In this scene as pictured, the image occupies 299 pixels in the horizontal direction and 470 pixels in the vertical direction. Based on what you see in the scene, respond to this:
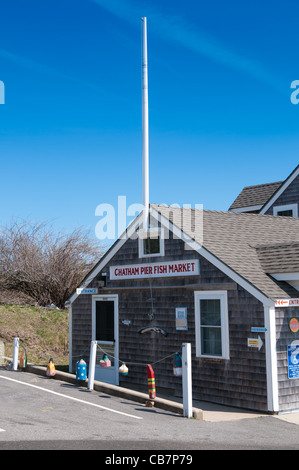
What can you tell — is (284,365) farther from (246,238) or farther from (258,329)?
(246,238)

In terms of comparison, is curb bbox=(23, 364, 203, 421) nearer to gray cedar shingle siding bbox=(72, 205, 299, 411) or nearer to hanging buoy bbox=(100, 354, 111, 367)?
hanging buoy bbox=(100, 354, 111, 367)

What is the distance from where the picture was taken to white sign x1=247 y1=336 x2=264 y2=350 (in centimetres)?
1195

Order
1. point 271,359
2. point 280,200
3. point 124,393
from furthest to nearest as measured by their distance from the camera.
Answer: point 280,200, point 124,393, point 271,359

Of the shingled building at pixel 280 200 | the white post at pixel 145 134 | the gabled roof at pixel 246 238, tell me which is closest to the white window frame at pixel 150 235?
the white post at pixel 145 134

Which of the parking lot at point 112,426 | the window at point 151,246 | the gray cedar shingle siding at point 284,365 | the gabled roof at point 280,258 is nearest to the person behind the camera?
the parking lot at point 112,426

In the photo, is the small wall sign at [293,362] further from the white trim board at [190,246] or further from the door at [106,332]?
the door at [106,332]

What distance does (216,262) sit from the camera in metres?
13.1

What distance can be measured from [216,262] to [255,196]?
45.4 feet

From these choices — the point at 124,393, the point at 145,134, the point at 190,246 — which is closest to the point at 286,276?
the point at 190,246

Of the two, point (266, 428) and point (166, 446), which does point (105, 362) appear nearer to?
point (266, 428)

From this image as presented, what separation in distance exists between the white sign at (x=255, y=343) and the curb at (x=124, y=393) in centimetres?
190

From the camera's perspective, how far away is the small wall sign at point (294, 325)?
480 inches

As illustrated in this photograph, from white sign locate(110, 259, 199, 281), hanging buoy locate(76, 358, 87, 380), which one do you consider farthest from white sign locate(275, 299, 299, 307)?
hanging buoy locate(76, 358, 87, 380)

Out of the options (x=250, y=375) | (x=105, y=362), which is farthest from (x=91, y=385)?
(x=250, y=375)
